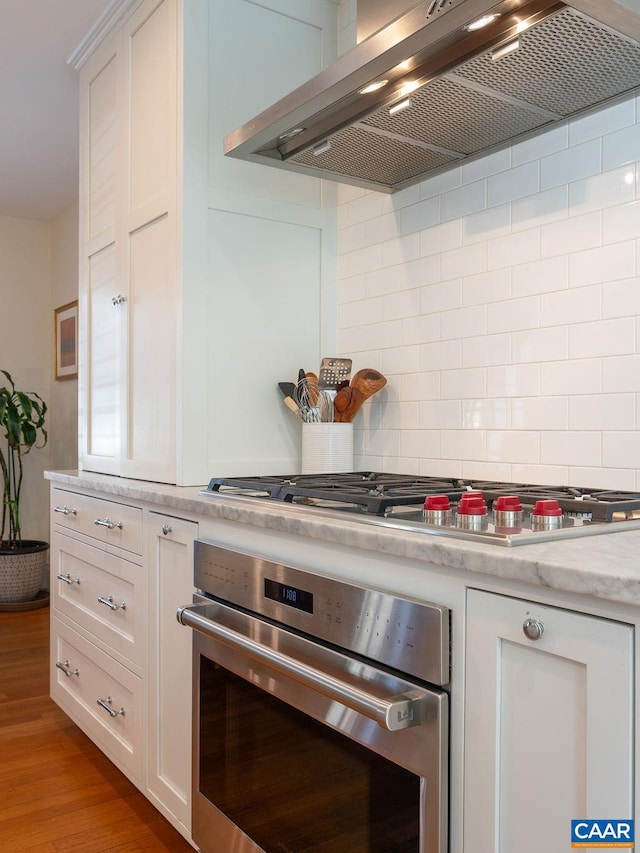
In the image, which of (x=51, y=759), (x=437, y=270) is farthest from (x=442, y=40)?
(x=51, y=759)

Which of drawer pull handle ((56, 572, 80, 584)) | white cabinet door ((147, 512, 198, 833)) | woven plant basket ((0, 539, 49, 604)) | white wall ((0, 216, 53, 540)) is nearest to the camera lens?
white cabinet door ((147, 512, 198, 833))

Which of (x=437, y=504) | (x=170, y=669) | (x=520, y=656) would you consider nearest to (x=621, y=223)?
(x=437, y=504)

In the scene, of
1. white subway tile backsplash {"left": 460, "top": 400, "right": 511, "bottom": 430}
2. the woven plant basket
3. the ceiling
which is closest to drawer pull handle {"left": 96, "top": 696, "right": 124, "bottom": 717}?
white subway tile backsplash {"left": 460, "top": 400, "right": 511, "bottom": 430}

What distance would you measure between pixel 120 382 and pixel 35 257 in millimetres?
3198

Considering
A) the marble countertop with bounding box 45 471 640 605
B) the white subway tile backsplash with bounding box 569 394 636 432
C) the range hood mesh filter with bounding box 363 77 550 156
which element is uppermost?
the range hood mesh filter with bounding box 363 77 550 156

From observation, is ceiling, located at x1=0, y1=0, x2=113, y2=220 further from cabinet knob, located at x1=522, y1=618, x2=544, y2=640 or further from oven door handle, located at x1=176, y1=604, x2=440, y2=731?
cabinet knob, located at x1=522, y1=618, x2=544, y2=640

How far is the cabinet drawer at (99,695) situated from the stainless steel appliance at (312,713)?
44 cm

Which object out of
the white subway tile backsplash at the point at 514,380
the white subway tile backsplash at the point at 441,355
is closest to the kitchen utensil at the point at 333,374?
the white subway tile backsplash at the point at 441,355

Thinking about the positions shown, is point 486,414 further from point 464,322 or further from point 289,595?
point 289,595

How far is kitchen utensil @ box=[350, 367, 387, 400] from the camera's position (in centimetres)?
211

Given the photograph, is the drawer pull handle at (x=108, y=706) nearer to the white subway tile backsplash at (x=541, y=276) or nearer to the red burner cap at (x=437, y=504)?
the red burner cap at (x=437, y=504)

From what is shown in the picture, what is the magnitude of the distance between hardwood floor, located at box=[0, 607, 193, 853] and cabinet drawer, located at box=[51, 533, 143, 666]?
1.41 feet

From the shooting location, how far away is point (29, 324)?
517 cm

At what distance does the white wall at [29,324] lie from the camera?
16.7 feet
